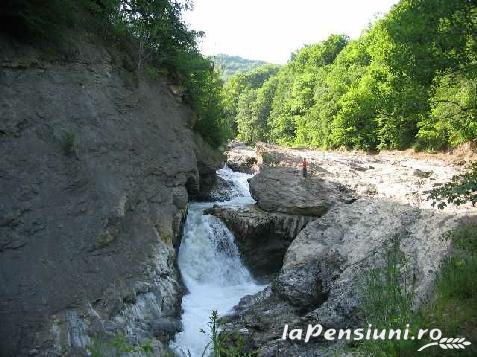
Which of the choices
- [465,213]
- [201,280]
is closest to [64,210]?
[201,280]

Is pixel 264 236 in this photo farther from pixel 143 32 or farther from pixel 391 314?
pixel 391 314

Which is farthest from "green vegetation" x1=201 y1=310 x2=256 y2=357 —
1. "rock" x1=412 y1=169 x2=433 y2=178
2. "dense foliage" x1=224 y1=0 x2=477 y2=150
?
"rock" x1=412 y1=169 x2=433 y2=178

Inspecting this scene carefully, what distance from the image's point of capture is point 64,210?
995 centimetres

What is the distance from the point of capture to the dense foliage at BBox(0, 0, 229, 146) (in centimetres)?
1116

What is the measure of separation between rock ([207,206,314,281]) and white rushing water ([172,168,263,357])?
13.1 inches

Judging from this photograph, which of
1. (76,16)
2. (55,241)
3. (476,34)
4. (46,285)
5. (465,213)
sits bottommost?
(46,285)

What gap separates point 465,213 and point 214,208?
8.57 meters

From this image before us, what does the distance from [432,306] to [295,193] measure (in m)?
9.89

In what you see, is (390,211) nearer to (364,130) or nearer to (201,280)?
(201,280)

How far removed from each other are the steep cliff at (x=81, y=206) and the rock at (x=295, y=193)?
3441 mm

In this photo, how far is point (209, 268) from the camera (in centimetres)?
1435

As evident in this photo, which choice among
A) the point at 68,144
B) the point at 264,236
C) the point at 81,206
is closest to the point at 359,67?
the point at 264,236

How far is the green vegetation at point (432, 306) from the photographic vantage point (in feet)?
15.7

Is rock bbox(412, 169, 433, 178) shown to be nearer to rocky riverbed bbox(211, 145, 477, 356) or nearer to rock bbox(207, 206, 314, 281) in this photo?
rocky riverbed bbox(211, 145, 477, 356)
